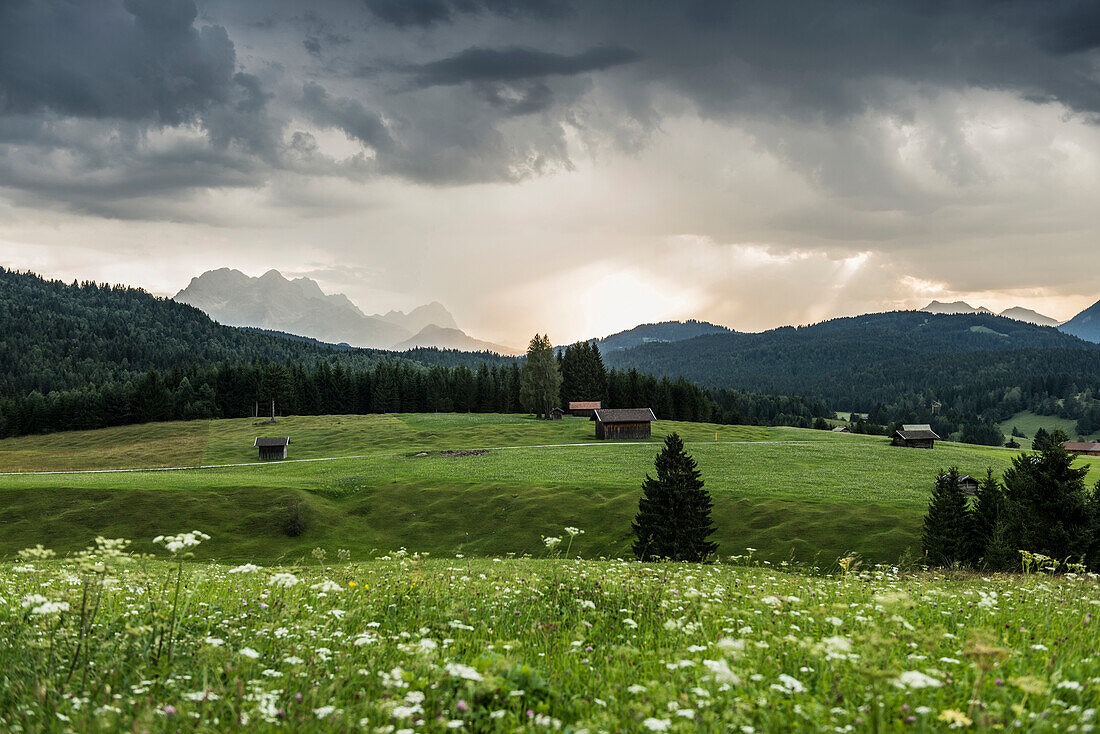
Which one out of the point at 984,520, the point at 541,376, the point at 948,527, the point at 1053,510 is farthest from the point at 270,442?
the point at 1053,510

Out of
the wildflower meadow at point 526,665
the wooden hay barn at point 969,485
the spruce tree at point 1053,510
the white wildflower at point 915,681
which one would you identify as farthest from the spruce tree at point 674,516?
the wooden hay barn at point 969,485

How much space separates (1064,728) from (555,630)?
5.16m

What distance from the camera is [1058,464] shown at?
32.6 meters

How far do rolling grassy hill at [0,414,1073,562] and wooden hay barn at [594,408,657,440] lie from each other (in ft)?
31.4

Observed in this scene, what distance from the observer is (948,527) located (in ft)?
123

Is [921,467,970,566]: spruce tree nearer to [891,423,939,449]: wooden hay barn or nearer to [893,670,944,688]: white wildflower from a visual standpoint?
[893,670,944,688]: white wildflower

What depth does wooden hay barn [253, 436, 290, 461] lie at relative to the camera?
91.5 meters

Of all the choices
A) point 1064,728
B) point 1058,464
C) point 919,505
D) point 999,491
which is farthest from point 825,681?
point 919,505

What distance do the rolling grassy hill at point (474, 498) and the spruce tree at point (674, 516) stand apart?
21.1ft

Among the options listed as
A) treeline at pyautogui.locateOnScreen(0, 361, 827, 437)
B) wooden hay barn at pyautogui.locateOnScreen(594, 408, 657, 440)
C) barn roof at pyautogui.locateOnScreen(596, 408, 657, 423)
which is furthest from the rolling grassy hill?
treeline at pyautogui.locateOnScreen(0, 361, 827, 437)

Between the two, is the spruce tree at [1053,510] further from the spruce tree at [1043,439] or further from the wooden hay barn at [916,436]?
the wooden hay barn at [916,436]

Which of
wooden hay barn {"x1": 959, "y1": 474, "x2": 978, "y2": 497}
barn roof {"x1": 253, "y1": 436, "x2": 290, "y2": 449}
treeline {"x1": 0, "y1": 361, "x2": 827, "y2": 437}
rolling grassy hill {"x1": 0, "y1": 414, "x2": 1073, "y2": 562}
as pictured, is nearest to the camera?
rolling grassy hill {"x1": 0, "y1": 414, "x2": 1073, "y2": 562}

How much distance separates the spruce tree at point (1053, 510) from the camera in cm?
3198

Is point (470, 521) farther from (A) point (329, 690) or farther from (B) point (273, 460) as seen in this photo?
(B) point (273, 460)
